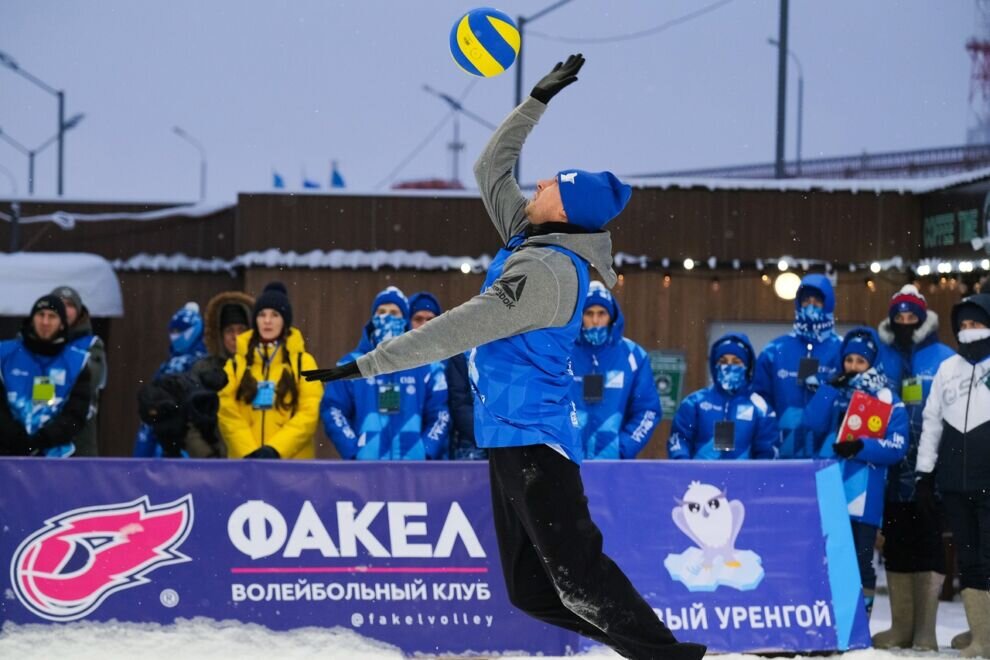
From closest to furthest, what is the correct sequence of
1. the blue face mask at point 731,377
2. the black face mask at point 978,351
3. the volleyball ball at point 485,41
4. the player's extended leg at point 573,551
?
the player's extended leg at point 573,551 < the volleyball ball at point 485,41 < the black face mask at point 978,351 < the blue face mask at point 731,377

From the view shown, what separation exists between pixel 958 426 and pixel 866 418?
0.51 metres

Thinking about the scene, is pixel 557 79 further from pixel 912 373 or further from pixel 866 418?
pixel 912 373

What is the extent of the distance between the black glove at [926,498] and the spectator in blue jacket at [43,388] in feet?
17.0

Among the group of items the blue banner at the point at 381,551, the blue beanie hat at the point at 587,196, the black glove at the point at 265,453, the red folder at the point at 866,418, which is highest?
the blue beanie hat at the point at 587,196

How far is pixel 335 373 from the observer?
3.81 m

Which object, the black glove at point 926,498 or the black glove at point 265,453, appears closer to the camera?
the black glove at point 265,453

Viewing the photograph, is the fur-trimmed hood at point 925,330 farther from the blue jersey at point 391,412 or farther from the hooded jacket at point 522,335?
the hooded jacket at point 522,335

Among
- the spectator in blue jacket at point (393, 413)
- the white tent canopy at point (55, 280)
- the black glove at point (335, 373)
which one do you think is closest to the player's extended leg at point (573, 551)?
the black glove at point (335, 373)

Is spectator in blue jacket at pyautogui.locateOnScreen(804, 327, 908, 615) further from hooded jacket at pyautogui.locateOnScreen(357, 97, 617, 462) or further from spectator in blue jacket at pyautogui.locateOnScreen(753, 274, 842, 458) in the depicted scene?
hooded jacket at pyautogui.locateOnScreen(357, 97, 617, 462)

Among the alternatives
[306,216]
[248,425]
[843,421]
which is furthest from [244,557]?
[306,216]

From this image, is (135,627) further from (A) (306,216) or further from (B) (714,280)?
(B) (714,280)

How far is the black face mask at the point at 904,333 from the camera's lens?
293 inches

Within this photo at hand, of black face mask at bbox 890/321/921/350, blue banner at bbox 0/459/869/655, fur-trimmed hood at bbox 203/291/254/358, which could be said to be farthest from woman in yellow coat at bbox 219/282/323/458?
black face mask at bbox 890/321/921/350

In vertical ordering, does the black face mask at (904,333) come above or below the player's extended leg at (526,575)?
above
